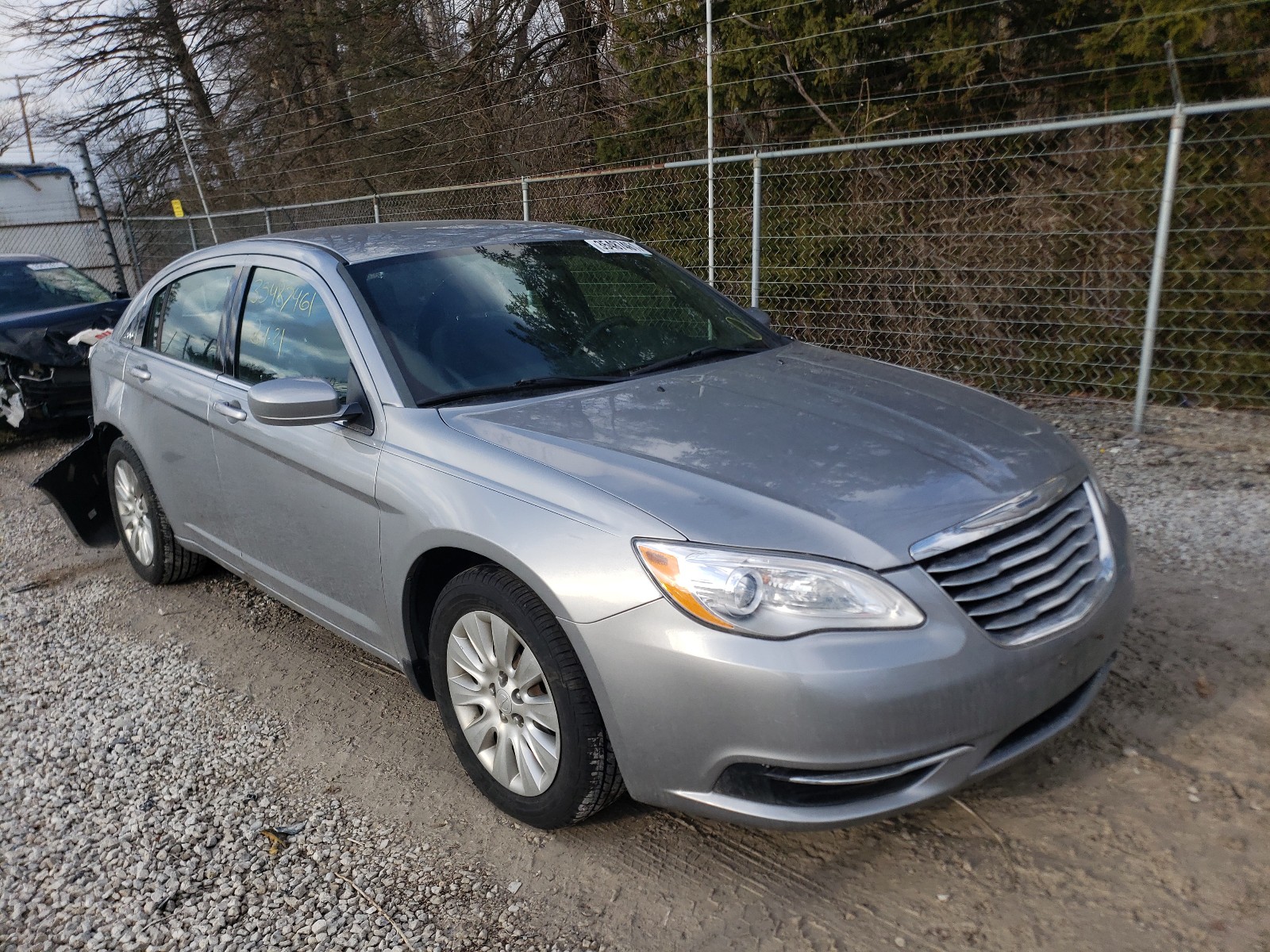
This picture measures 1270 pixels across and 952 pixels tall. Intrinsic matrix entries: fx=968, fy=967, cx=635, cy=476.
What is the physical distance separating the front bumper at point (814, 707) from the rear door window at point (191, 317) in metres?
2.52

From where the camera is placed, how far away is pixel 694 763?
92.9 inches

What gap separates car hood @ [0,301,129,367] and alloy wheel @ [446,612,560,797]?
680 cm

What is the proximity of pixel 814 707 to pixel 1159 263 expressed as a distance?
16.4 ft

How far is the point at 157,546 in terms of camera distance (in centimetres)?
476

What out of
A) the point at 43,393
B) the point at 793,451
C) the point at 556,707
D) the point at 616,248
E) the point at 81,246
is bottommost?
the point at 81,246

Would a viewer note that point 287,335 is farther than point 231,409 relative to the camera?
No

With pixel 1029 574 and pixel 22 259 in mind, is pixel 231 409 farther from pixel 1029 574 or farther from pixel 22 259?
pixel 22 259

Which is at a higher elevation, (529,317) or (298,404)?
(529,317)

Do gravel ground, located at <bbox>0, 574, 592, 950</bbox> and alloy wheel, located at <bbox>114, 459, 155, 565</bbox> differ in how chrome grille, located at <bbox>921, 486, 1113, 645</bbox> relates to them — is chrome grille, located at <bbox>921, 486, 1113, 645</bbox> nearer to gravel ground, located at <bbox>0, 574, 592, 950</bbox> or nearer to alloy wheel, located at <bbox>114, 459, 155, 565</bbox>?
gravel ground, located at <bbox>0, 574, 592, 950</bbox>

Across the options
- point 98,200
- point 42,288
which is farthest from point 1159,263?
point 98,200

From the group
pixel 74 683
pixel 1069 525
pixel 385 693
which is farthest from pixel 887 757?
pixel 74 683

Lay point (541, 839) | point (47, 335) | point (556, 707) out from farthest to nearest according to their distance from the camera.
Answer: point (47, 335)
point (541, 839)
point (556, 707)

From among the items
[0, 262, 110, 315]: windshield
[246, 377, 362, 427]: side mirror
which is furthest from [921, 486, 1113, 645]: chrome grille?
[0, 262, 110, 315]: windshield

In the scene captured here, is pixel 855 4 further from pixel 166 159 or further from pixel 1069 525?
pixel 166 159
